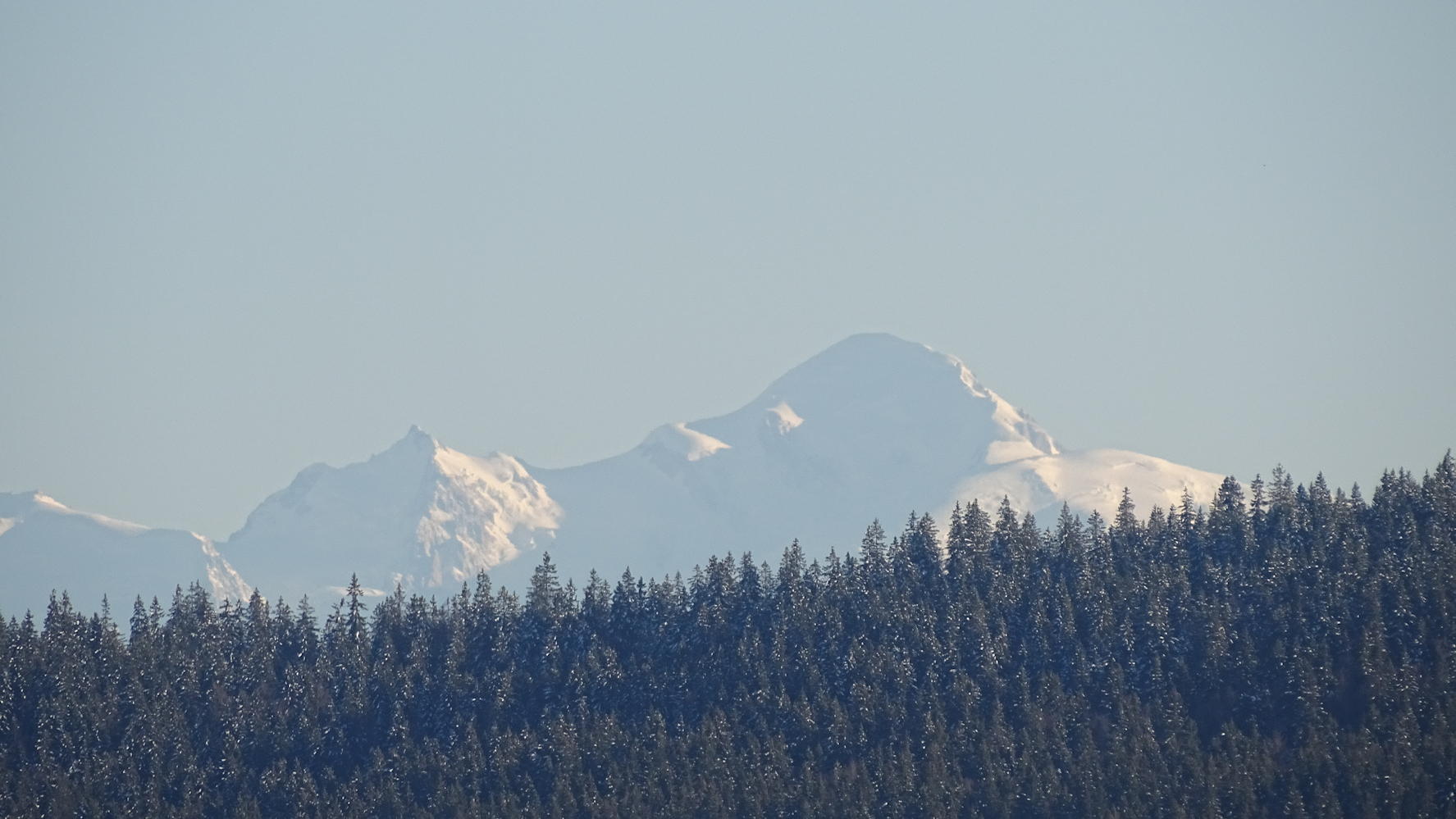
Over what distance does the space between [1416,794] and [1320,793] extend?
25.8ft

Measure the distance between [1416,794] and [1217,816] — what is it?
54.7 feet

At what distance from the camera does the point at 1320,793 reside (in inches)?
7835

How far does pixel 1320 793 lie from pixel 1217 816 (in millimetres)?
9026

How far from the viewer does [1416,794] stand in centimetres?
19700

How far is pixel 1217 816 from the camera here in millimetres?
199000
